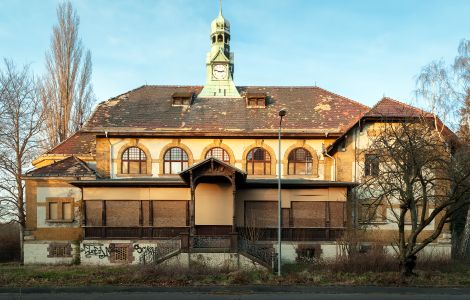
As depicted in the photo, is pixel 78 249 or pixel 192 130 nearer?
pixel 78 249

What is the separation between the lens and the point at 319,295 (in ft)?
50.0

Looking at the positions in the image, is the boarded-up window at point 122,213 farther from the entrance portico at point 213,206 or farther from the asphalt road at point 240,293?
the asphalt road at point 240,293

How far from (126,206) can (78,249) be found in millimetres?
3801

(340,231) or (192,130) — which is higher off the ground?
(192,130)

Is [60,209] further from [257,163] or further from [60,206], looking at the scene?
[257,163]

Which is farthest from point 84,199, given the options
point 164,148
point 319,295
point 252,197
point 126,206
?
point 319,295

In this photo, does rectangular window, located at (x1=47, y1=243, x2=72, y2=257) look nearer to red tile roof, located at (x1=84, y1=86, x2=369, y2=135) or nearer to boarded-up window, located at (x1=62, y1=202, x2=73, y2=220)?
boarded-up window, located at (x1=62, y1=202, x2=73, y2=220)

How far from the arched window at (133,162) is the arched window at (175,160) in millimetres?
1345

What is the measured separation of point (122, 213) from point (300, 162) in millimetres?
11562

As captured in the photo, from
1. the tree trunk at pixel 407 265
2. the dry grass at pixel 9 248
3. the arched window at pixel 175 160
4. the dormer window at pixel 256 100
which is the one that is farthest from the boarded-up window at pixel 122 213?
the tree trunk at pixel 407 265

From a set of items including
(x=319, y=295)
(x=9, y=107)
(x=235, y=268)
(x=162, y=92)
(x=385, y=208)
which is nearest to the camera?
(x=319, y=295)

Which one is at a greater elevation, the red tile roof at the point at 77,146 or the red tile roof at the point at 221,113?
the red tile roof at the point at 221,113

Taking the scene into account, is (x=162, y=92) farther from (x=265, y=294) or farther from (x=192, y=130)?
(x=265, y=294)

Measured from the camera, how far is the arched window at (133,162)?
26625mm
